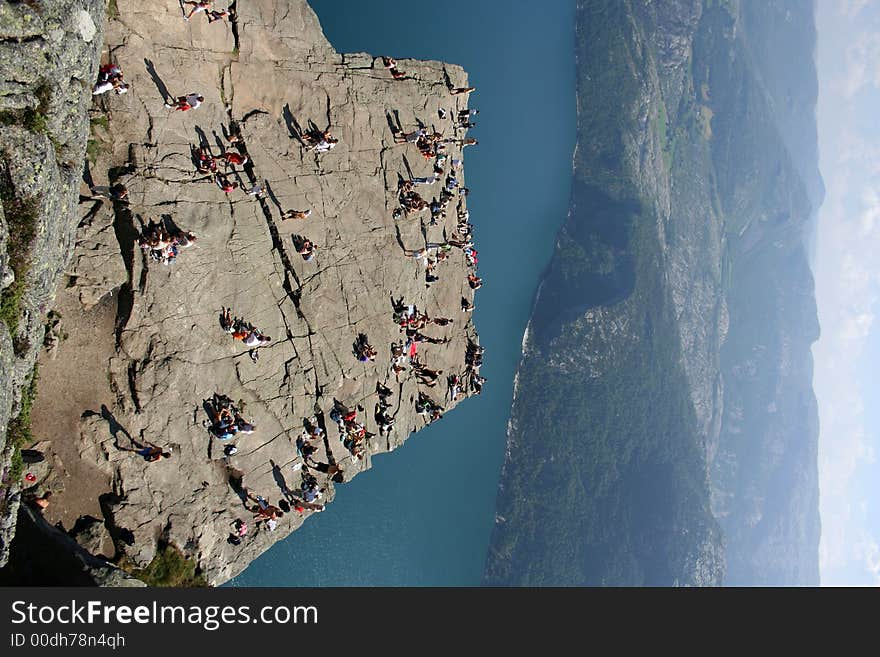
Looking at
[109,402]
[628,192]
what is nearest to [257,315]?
[109,402]

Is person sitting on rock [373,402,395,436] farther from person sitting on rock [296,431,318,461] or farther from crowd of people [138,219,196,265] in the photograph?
crowd of people [138,219,196,265]

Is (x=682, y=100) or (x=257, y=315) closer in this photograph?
(x=257, y=315)

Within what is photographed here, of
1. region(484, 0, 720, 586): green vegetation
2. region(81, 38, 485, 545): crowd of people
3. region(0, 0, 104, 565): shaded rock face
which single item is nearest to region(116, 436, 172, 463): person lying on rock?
region(81, 38, 485, 545): crowd of people

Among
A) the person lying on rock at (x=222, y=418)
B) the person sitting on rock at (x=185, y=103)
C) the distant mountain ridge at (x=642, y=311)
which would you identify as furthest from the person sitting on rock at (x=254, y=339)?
the distant mountain ridge at (x=642, y=311)

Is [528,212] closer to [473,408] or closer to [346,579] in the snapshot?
[473,408]

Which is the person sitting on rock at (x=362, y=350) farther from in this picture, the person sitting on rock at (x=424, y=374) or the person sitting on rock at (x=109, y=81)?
the person sitting on rock at (x=109, y=81)
